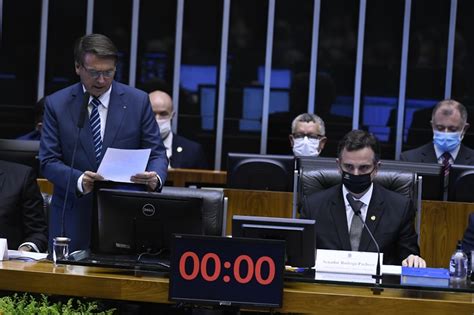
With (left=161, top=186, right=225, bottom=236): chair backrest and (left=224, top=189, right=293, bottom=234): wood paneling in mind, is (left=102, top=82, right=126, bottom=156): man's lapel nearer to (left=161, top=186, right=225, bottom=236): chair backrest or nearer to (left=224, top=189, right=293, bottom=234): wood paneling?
(left=161, top=186, right=225, bottom=236): chair backrest

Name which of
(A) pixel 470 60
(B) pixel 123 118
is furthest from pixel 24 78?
(B) pixel 123 118

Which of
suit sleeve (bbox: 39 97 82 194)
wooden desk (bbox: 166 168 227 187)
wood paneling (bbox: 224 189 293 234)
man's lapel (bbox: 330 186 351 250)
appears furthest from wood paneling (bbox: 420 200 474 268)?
suit sleeve (bbox: 39 97 82 194)

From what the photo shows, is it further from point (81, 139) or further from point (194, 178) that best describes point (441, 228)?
point (81, 139)

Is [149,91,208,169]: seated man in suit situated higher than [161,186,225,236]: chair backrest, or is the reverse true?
[149,91,208,169]: seated man in suit

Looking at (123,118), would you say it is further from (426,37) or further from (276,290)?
(426,37)

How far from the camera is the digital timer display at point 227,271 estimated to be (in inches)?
141

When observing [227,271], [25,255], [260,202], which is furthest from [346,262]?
[260,202]

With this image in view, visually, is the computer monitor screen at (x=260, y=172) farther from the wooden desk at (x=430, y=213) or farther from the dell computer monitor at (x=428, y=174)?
the dell computer monitor at (x=428, y=174)

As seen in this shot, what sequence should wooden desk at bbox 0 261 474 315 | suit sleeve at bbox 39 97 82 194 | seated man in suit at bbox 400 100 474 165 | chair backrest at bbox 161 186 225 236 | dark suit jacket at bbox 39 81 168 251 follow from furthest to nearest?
seated man in suit at bbox 400 100 474 165
dark suit jacket at bbox 39 81 168 251
suit sleeve at bbox 39 97 82 194
chair backrest at bbox 161 186 225 236
wooden desk at bbox 0 261 474 315

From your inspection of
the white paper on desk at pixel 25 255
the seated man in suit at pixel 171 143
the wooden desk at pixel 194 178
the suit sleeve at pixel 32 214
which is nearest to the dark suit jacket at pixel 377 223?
the suit sleeve at pixel 32 214

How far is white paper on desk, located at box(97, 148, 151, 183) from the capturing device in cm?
437

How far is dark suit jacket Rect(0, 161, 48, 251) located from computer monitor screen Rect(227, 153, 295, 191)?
5.44 feet

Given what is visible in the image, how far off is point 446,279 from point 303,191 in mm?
1498

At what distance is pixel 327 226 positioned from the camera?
16.0ft
